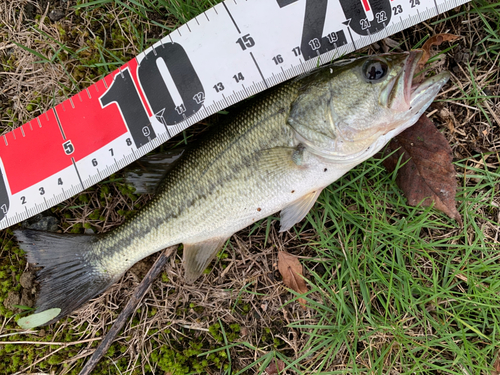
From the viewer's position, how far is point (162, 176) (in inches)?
114

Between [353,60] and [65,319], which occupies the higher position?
[353,60]

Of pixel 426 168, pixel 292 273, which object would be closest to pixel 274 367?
pixel 292 273

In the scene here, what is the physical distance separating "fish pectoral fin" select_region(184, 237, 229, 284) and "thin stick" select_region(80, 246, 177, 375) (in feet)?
0.84

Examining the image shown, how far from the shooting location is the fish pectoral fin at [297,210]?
8.93 ft

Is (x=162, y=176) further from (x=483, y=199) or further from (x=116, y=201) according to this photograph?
(x=483, y=199)

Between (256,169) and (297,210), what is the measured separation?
541 millimetres

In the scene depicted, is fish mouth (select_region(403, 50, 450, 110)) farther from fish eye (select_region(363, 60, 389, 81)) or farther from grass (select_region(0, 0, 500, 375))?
grass (select_region(0, 0, 500, 375))

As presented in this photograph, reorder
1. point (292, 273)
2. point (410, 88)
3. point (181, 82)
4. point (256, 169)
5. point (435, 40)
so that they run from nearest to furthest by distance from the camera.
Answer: point (410, 88)
point (256, 169)
point (181, 82)
point (435, 40)
point (292, 273)

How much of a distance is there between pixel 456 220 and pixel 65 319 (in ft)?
12.5

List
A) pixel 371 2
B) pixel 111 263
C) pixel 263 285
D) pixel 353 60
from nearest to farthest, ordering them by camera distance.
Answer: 1. pixel 353 60
2. pixel 371 2
3. pixel 111 263
4. pixel 263 285

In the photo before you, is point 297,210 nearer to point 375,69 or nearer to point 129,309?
point 375,69

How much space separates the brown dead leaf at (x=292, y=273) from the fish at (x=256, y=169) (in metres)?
0.39

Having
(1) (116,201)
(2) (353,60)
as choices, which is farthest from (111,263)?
(2) (353,60)

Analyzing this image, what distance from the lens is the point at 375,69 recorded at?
2299 mm
